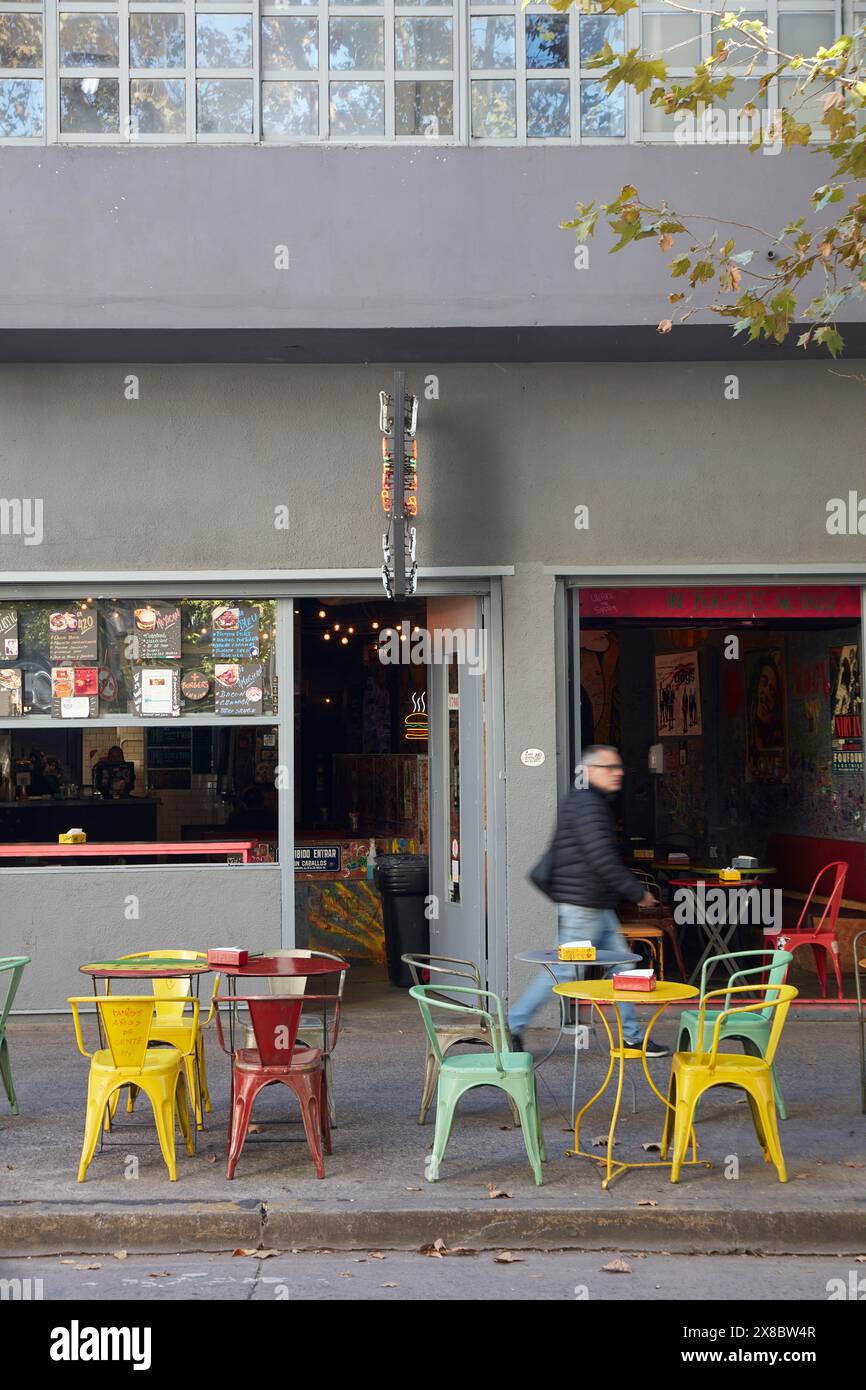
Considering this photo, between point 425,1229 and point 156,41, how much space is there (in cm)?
850

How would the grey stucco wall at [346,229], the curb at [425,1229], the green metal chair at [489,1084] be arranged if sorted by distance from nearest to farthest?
the curb at [425,1229], the green metal chair at [489,1084], the grey stucco wall at [346,229]

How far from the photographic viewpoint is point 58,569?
10406 mm

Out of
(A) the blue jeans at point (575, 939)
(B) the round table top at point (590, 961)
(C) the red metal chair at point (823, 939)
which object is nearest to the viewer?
(B) the round table top at point (590, 961)

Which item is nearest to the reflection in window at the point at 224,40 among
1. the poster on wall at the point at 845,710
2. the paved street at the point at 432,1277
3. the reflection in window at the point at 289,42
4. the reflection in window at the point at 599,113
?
the reflection in window at the point at 289,42

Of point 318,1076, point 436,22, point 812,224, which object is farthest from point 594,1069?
point 436,22

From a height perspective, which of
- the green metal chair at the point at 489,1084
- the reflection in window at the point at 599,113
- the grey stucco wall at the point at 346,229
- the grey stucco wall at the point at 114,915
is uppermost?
the reflection in window at the point at 599,113

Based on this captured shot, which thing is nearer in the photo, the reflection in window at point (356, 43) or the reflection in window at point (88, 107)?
the reflection in window at point (88, 107)

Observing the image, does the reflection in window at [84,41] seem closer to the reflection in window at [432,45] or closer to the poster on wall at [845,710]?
the reflection in window at [432,45]

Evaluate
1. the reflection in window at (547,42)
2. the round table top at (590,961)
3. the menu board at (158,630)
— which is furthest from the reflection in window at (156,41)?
the round table top at (590,961)

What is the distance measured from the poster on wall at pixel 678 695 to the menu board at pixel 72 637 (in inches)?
323

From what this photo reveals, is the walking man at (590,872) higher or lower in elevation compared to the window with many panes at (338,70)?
lower

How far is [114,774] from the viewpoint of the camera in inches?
635

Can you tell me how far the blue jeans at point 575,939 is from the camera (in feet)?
25.6

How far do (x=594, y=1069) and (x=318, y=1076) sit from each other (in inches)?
105
